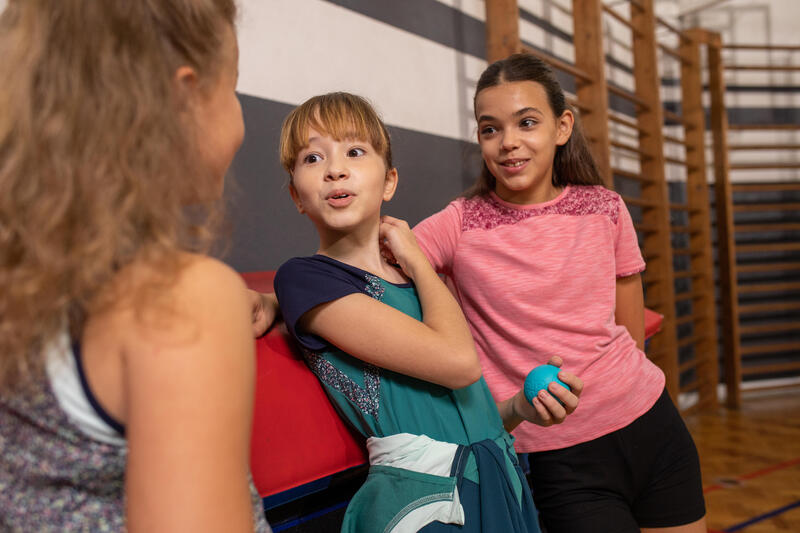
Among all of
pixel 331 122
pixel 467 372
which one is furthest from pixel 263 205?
pixel 467 372

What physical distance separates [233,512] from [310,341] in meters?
0.45

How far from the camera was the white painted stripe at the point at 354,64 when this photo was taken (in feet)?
5.33

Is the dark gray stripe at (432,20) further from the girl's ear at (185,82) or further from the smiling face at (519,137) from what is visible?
the girl's ear at (185,82)

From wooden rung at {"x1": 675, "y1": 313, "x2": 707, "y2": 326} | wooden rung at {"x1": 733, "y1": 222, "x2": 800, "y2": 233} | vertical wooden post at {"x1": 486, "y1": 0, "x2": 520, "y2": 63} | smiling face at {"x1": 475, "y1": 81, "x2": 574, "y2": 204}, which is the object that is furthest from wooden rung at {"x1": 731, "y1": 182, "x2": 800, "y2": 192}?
smiling face at {"x1": 475, "y1": 81, "x2": 574, "y2": 204}

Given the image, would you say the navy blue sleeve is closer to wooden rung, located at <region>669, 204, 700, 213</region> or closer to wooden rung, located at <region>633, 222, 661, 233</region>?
wooden rung, located at <region>633, 222, 661, 233</region>

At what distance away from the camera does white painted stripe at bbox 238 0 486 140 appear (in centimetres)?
162

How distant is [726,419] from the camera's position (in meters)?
3.77

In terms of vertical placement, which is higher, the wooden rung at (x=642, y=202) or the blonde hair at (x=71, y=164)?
the wooden rung at (x=642, y=202)

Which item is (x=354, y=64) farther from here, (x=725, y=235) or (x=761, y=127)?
(x=761, y=127)

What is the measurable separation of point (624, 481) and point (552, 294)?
37 centimetres

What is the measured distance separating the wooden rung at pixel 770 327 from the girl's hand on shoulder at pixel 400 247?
3.76 metres

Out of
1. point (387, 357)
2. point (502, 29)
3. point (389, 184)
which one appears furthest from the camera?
point (502, 29)

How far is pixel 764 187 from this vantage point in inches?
165


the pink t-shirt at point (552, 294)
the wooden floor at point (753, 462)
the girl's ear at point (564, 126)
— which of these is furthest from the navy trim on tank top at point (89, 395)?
the wooden floor at point (753, 462)
